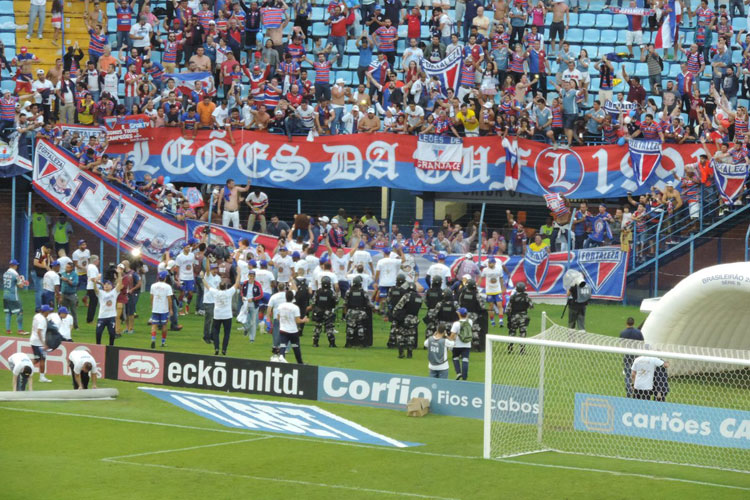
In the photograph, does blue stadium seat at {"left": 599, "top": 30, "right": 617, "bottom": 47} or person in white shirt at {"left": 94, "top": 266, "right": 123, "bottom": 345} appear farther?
blue stadium seat at {"left": 599, "top": 30, "right": 617, "bottom": 47}

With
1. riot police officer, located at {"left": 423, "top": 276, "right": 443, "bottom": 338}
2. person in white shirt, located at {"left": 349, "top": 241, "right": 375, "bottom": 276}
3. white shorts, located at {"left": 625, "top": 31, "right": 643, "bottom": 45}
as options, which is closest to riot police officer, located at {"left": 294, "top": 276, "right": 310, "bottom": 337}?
riot police officer, located at {"left": 423, "top": 276, "right": 443, "bottom": 338}

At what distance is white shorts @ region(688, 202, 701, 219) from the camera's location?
29.6m

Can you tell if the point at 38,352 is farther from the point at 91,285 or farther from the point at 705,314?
the point at 705,314

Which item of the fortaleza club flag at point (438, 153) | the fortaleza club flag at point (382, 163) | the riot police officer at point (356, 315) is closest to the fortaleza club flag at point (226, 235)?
the fortaleza club flag at point (382, 163)

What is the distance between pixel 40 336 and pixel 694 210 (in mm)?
16183

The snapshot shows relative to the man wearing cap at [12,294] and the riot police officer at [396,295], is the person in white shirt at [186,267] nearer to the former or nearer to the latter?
the man wearing cap at [12,294]

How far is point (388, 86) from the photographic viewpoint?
1299 inches

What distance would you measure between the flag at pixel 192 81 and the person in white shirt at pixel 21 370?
14291 mm

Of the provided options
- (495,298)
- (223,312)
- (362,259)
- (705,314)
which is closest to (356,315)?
(362,259)

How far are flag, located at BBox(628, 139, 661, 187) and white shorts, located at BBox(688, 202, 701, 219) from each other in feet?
4.48

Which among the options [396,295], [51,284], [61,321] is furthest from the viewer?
[51,284]

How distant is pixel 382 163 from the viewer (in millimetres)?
31500

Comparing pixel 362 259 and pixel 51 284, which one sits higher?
pixel 362 259

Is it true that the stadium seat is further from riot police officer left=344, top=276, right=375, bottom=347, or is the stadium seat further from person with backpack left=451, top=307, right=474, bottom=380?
person with backpack left=451, top=307, right=474, bottom=380
